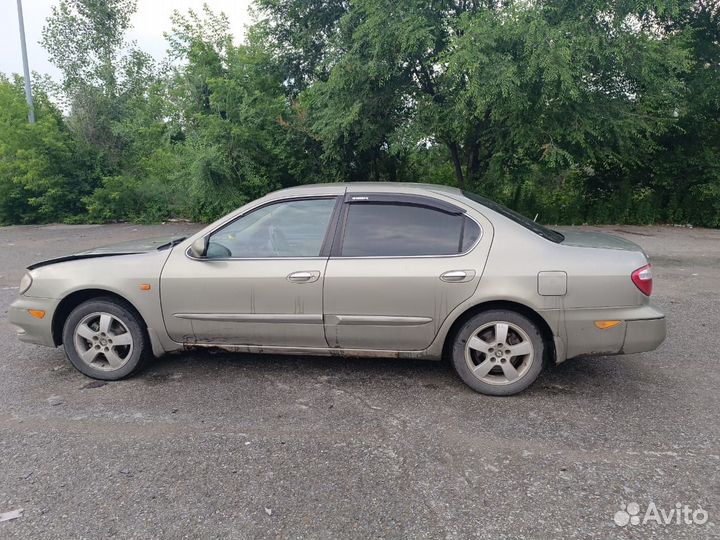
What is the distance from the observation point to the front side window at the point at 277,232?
4098mm

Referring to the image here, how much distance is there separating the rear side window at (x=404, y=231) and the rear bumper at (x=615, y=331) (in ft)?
3.08

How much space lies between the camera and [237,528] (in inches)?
99.1

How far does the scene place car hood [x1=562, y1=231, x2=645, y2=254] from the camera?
3.94 metres

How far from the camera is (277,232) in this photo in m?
4.18

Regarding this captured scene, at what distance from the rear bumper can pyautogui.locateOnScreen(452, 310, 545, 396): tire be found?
25 cm

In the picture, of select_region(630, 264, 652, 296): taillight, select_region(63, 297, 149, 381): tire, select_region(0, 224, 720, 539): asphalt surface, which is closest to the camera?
select_region(0, 224, 720, 539): asphalt surface

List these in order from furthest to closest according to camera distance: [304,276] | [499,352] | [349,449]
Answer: [304,276]
[499,352]
[349,449]

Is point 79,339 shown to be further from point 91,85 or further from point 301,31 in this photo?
point 91,85

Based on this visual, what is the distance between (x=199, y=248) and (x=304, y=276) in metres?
0.86

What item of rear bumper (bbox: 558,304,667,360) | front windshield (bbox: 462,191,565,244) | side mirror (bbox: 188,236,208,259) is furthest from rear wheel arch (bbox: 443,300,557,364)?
side mirror (bbox: 188,236,208,259)

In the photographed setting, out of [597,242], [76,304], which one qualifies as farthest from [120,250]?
[597,242]

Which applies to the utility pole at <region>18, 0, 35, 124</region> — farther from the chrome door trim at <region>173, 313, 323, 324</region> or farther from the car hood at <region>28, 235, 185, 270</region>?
the chrome door trim at <region>173, 313, 323, 324</region>

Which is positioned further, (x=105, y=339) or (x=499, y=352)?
(x=105, y=339)

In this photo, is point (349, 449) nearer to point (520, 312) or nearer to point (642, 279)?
point (520, 312)
